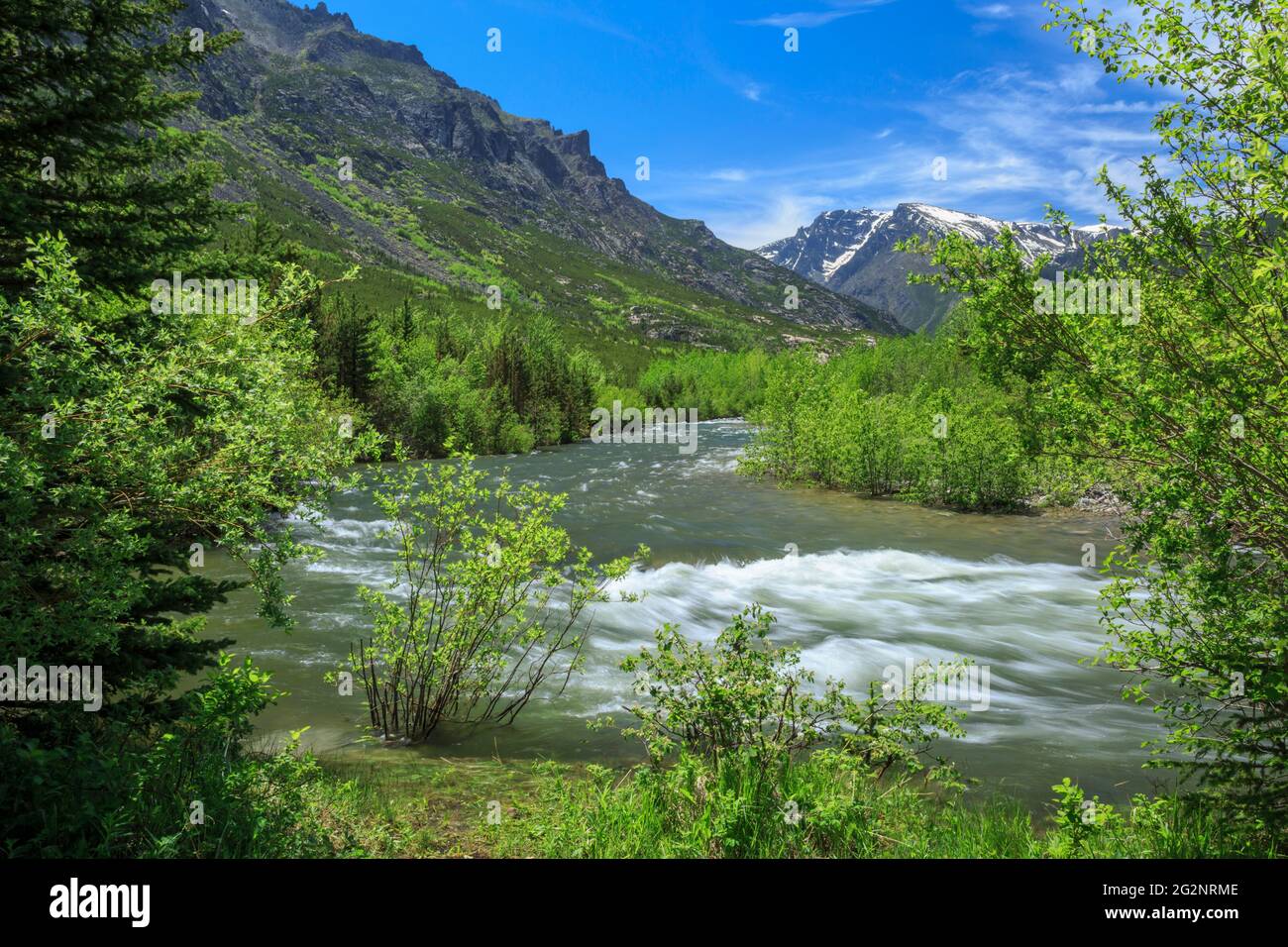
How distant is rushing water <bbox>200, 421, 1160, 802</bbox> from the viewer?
30.9ft

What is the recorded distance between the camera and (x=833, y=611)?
1622 centimetres

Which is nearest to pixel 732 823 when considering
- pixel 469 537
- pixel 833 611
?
pixel 469 537

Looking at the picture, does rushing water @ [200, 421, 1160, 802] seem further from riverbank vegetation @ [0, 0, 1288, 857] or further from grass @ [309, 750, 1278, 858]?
grass @ [309, 750, 1278, 858]

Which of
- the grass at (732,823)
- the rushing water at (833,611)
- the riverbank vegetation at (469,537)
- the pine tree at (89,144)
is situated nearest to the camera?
the riverbank vegetation at (469,537)

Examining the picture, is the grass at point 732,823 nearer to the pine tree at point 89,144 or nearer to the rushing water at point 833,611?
the rushing water at point 833,611

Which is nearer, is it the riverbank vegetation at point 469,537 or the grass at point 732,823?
the riverbank vegetation at point 469,537

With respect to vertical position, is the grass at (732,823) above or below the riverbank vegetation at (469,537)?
below

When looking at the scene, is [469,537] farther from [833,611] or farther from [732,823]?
[833,611]

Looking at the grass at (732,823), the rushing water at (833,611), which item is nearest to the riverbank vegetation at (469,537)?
the grass at (732,823)

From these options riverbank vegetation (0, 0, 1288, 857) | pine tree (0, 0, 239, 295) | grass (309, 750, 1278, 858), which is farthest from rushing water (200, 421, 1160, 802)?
pine tree (0, 0, 239, 295)

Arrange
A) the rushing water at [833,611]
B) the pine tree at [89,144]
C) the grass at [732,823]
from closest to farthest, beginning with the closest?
the grass at [732,823] < the pine tree at [89,144] < the rushing water at [833,611]

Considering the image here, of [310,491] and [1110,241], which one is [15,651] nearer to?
[310,491]

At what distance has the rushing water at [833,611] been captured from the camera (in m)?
9.41
